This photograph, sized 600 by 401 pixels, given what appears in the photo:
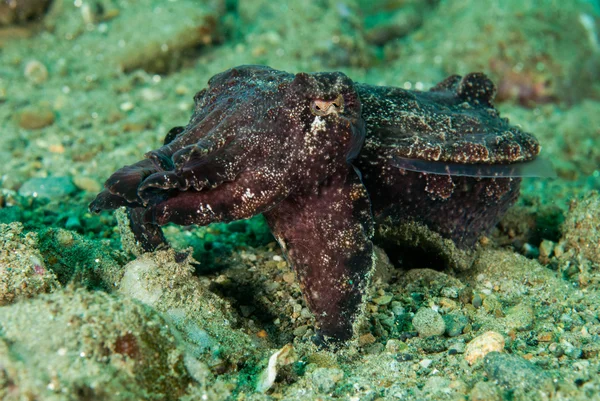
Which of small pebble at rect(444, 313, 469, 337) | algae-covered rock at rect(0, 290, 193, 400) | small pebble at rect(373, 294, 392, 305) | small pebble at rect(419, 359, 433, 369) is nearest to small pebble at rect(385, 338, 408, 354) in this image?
small pebble at rect(419, 359, 433, 369)

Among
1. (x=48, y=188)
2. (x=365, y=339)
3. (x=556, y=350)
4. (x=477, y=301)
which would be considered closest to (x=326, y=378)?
(x=365, y=339)

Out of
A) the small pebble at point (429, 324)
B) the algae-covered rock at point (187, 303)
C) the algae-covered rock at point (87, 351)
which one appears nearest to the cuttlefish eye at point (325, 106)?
the algae-covered rock at point (187, 303)

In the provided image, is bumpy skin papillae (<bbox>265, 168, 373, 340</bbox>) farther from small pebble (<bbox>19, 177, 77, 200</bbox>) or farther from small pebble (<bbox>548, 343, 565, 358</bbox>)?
small pebble (<bbox>19, 177, 77, 200</bbox>)

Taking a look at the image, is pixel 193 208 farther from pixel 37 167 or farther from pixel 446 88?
pixel 37 167

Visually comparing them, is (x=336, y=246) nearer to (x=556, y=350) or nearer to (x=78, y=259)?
(x=556, y=350)

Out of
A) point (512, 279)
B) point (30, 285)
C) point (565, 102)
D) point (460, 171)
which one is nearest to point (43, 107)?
point (30, 285)
